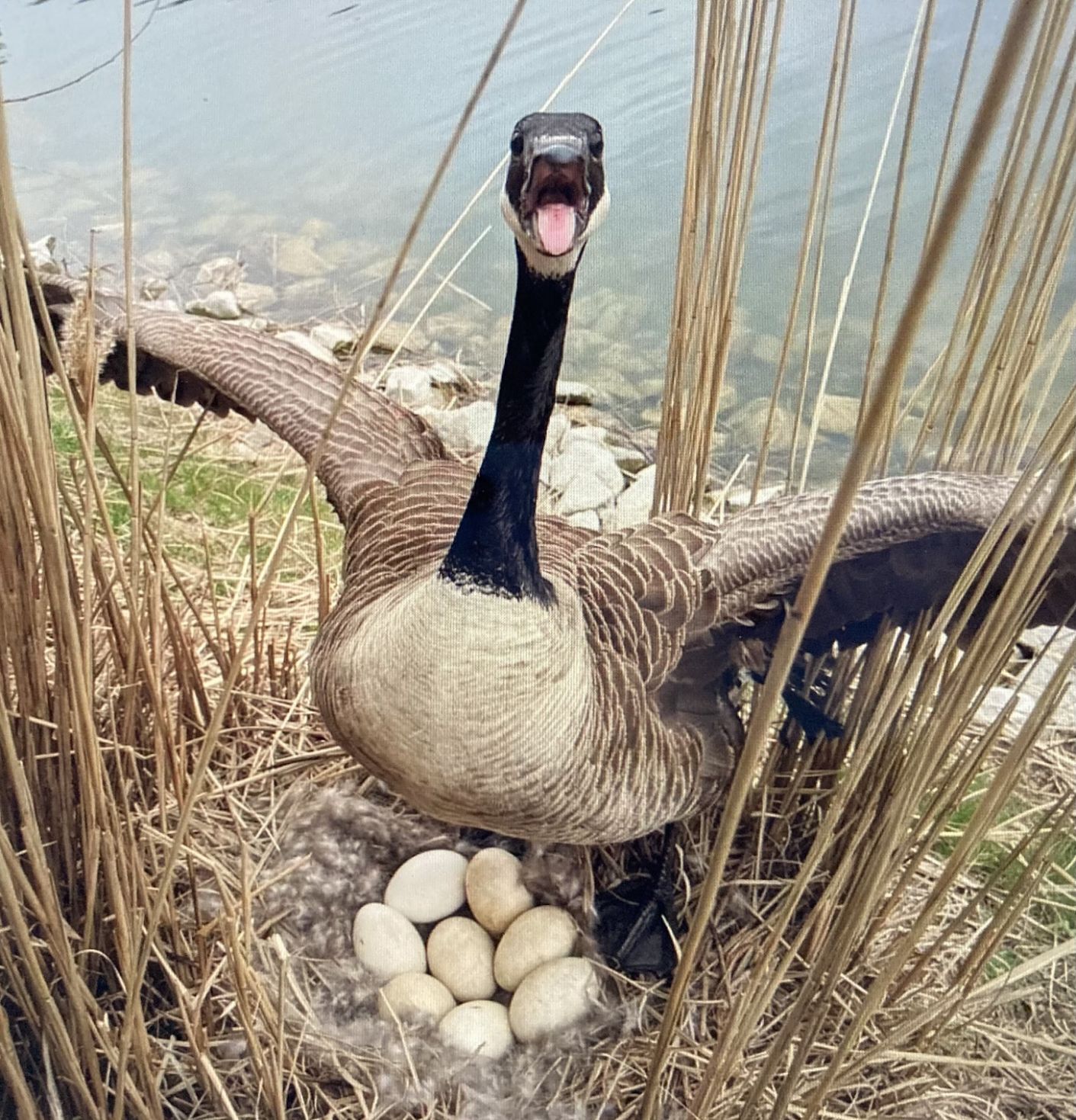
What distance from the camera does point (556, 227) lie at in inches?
35.2

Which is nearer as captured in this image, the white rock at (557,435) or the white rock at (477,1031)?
the white rock at (477,1031)

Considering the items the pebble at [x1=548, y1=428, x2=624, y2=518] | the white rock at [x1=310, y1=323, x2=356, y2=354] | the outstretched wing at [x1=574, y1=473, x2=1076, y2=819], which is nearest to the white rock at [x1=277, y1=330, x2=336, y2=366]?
the white rock at [x1=310, y1=323, x2=356, y2=354]

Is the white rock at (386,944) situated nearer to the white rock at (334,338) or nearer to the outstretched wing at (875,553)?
the outstretched wing at (875,553)

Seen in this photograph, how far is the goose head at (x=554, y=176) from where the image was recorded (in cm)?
88

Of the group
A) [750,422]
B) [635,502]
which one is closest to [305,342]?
[635,502]

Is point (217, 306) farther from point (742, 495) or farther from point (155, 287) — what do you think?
point (742, 495)

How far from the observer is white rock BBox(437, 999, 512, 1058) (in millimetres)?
1261

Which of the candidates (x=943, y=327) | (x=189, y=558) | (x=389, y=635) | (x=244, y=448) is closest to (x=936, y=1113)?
(x=389, y=635)

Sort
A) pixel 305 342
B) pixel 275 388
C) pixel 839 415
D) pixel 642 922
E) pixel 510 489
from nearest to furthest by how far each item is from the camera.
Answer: pixel 510 489 → pixel 642 922 → pixel 275 388 → pixel 839 415 → pixel 305 342

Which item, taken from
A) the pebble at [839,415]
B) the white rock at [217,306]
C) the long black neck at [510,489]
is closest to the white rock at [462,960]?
the long black neck at [510,489]

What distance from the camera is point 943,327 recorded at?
8.26 ft

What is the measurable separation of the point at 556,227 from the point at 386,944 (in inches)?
37.6

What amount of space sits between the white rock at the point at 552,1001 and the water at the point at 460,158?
1167 millimetres

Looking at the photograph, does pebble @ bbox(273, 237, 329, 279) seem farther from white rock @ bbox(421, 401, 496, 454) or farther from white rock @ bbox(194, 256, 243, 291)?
white rock @ bbox(421, 401, 496, 454)
